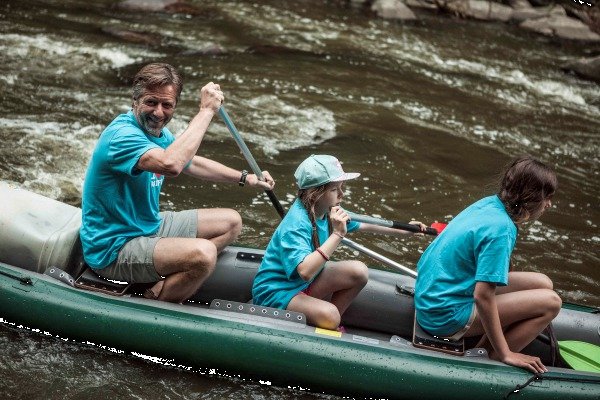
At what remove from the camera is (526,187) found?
3406 millimetres

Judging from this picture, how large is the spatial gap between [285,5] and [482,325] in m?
9.12

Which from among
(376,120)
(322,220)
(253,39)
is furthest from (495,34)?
(322,220)

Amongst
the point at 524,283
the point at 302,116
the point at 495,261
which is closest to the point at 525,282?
the point at 524,283

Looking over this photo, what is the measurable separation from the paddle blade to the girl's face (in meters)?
1.24

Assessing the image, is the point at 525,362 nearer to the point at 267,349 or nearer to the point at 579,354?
the point at 579,354

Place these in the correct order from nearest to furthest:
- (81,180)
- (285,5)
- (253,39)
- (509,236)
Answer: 1. (509,236)
2. (81,180)
3. (253,39)
4. (285,5)

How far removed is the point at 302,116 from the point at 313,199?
13.6 feet

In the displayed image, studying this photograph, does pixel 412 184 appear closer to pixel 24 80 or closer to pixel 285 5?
pixel 24 80

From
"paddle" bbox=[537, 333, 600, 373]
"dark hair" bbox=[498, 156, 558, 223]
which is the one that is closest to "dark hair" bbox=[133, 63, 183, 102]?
"dark hair" bbox=[498, 156, 558, 223]

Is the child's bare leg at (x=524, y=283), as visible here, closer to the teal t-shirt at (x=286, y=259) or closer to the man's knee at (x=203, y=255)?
the teal t-shirt at (x=286, y=259)

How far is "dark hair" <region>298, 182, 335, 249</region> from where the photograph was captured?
3633mm

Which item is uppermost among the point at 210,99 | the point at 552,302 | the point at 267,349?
the point at 210,99

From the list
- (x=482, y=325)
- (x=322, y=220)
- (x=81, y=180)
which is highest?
(x=322, y=220)

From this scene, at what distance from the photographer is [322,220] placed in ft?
12.3
